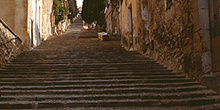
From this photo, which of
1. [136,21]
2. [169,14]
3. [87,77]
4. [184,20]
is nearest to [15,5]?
[136,21]

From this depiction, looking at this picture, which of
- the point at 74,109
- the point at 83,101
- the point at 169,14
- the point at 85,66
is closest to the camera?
the point at 74,109

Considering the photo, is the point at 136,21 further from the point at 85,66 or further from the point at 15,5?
the point at 15,5

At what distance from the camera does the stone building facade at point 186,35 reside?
159 inches

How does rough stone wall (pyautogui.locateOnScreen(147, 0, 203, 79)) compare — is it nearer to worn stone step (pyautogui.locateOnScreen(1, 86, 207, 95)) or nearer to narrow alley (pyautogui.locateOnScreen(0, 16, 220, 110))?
narrow alley (pyautogui.locateOnScreen(0, 16, 220, 110))

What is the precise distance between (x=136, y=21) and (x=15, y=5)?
6.55 m

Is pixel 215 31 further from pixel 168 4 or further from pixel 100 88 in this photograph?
pixel 100 88

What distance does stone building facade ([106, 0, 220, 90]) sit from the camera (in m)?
4.03

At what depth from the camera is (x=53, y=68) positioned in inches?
224

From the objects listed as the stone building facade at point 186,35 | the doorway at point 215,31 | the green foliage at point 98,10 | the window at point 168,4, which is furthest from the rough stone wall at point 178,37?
the green foliage at point 98,10

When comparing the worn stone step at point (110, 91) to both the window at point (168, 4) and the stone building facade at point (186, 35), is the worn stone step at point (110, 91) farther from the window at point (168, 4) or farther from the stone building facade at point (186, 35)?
the window at point (168, 4)

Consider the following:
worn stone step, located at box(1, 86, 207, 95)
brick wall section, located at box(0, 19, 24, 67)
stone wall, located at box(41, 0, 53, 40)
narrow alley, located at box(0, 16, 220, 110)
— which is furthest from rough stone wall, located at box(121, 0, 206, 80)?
stone wall, located at box(41, 0, 53, 40)

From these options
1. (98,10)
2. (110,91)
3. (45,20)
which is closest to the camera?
(110,91)

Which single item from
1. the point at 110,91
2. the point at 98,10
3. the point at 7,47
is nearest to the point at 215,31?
the point at 110,91

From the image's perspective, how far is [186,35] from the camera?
15.2ft
